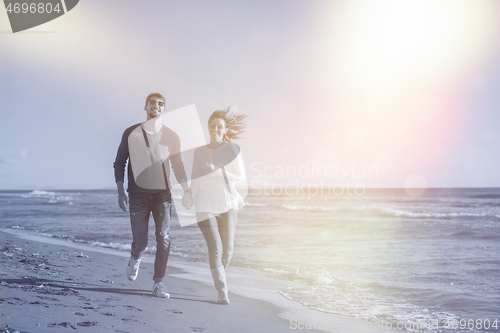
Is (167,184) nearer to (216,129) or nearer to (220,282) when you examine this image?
(216,129)

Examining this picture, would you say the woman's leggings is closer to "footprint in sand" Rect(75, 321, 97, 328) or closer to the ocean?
"footprint in sand" Rect(75, 321, 97, 328)

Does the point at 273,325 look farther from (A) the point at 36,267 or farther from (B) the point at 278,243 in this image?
(B) the point at 278,243

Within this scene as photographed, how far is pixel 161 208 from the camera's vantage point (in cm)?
370

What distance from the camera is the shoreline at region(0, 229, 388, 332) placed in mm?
3021

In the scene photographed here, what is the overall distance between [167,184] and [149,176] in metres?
0.20

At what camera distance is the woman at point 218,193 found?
3.65 meters

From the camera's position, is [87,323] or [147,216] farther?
[147,216]

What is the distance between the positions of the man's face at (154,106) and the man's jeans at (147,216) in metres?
0.85

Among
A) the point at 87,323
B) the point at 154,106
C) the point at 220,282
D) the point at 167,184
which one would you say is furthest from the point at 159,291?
the point at 154,106

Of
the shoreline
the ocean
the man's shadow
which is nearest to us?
the shoreline

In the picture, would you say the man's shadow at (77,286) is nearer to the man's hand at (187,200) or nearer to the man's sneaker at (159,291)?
the man's sneaker at (159,291)

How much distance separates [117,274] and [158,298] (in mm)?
1621

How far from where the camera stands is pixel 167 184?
3713 mm

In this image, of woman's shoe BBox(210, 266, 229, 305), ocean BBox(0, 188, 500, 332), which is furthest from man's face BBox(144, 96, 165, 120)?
ocean BBox(0, 188, 500, 332)
